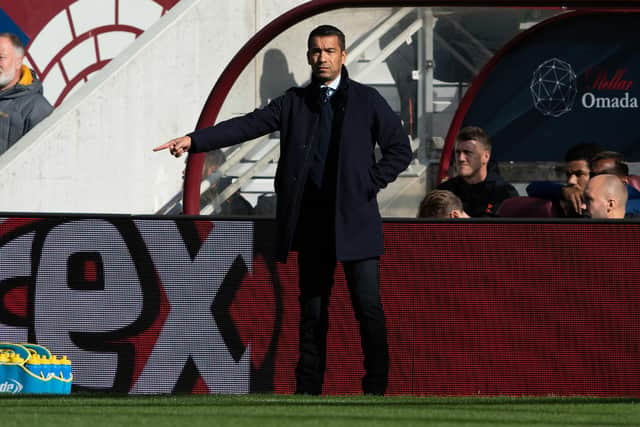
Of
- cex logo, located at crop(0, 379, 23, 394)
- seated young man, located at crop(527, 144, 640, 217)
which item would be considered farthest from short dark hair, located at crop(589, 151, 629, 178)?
cex logo, located at crop(0, 379, 23, 394)

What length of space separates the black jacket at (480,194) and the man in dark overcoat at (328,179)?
197 centimetres

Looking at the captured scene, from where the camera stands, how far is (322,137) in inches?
342

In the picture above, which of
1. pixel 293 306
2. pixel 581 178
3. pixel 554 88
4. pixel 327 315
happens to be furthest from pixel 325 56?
pixel 554 88

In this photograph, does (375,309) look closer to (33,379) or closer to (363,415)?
(363,415)

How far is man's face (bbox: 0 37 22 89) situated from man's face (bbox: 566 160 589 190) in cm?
424

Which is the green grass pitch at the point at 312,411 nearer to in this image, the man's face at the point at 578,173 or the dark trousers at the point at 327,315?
the dark trousers at the point at 327,315

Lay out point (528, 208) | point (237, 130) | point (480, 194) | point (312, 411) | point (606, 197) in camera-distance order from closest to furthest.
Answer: point (312, 411) < point (237, 130) < point (606, 197) < point (528, 208) < point (480, 194)

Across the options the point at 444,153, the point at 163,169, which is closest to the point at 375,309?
Result: the point at 444,153

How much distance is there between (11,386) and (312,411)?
2.42 m

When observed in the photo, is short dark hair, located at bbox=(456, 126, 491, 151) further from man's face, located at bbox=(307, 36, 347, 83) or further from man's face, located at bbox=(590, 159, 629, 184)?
man's face, located at bbox=(307, 36, 347, 83)

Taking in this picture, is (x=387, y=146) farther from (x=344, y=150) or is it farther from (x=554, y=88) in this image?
(x=554, y=88)

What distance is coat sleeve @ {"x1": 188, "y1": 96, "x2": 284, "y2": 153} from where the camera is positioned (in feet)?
28.5

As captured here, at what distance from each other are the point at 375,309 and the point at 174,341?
152 cm

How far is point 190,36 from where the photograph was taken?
13.0 metres
